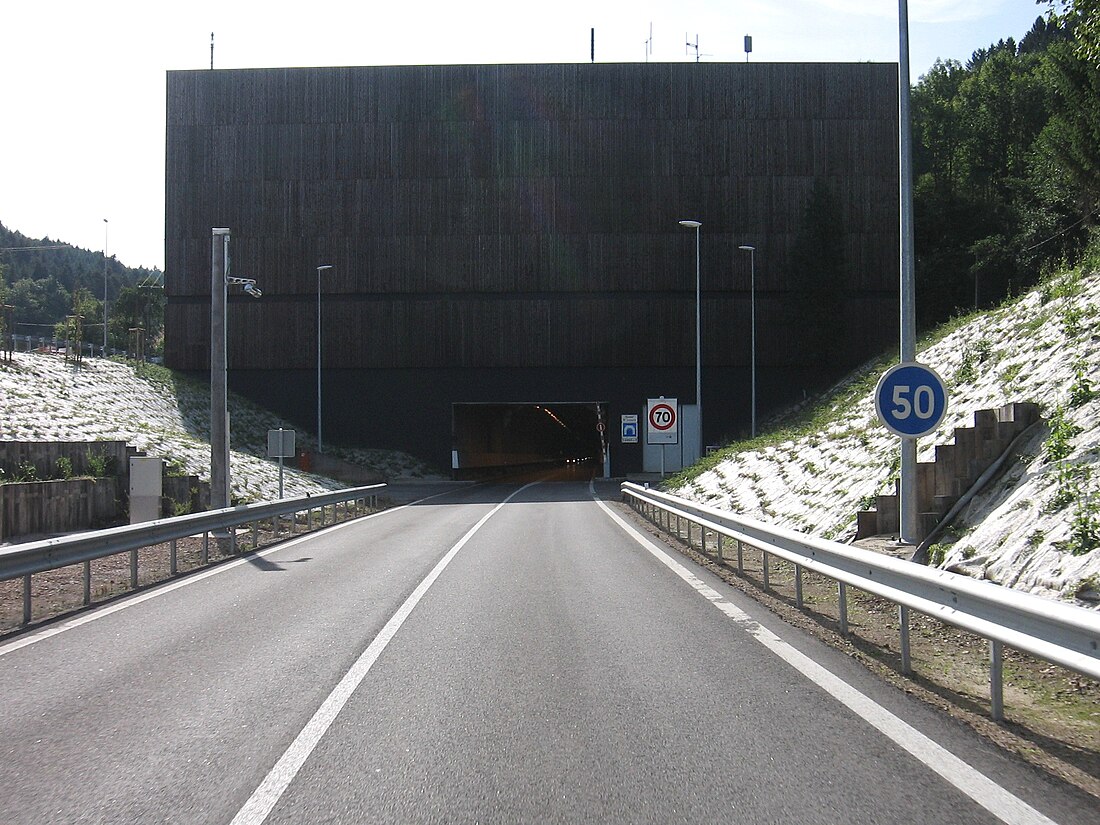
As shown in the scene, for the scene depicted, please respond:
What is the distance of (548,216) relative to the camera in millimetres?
52344

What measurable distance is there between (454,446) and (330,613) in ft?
142


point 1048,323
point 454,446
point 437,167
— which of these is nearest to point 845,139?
point 437,167

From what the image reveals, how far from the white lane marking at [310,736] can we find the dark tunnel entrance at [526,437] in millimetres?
44334

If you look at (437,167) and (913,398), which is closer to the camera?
(913,398)

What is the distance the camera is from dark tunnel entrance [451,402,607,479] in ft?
186

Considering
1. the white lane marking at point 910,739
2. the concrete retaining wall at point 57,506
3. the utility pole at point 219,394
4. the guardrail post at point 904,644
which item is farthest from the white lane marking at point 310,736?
the concrete retaining wall at point 57,506

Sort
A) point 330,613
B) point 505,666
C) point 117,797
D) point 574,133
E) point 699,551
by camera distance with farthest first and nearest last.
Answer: point 574,133 → point 699,551 → point 330,613 → point 505,666 → point 117,797

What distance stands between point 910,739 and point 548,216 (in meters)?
48.4

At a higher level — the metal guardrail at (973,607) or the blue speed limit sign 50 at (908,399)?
the blue speed limit sign 50 at (908,399)

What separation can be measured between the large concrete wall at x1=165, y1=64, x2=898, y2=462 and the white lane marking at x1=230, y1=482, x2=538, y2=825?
1689 inches

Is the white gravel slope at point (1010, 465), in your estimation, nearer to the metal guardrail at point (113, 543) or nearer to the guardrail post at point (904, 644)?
the guardrail post at point (904, 644)

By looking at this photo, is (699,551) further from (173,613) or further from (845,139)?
(845,139)

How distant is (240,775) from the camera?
4996mm

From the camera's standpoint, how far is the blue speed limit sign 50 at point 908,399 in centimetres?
1053
